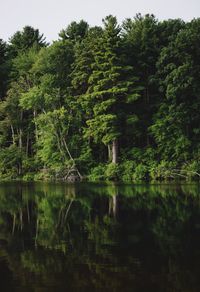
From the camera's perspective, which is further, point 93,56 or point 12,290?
point 93,56

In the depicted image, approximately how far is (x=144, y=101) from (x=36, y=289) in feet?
110

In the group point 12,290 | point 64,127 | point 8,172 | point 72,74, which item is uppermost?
point 72,74

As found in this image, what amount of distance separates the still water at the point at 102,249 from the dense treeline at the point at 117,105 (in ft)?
63.2

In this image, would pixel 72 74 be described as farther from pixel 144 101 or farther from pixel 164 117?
pixel 164 117

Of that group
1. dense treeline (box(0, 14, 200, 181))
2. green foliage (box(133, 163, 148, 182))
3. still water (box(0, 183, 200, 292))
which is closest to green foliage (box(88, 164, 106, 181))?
dense treeline (box(0, 14, 200, 181))

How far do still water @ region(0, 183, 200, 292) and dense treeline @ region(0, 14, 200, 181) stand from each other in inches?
758

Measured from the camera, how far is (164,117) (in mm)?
35188

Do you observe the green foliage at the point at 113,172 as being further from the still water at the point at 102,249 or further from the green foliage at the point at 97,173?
the still water at the point at 102,249

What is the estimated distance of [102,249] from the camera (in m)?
8.10

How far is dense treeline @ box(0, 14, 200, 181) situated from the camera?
33250 millimetres

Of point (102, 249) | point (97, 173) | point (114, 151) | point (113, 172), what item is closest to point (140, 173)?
point (113, 172)

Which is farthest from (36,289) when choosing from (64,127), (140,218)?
(64,127)

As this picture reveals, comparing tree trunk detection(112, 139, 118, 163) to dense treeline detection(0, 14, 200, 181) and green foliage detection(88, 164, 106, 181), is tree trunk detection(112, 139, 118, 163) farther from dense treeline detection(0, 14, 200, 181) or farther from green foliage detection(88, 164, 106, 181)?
green foliage detection(88, 164, 106, 181)

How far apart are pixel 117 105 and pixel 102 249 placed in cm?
2812
